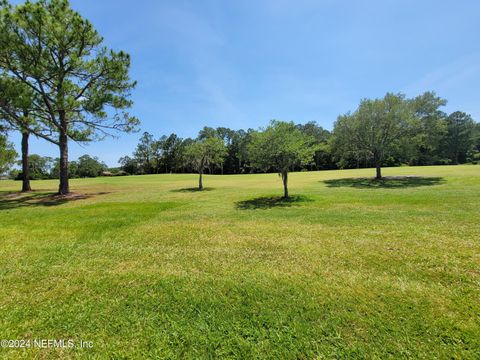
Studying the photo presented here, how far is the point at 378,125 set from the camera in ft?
72.2

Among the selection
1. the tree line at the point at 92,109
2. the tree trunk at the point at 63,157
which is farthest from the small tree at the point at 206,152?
the tree trunk at the point at 63,157

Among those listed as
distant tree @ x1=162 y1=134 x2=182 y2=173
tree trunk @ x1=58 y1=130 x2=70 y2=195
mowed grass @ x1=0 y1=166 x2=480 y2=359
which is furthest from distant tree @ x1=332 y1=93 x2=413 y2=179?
distant tree @ x1=162 y1=134 x2=182 y2=173

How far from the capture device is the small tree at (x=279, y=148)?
12.1m

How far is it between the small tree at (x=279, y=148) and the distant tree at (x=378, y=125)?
12.8 metres

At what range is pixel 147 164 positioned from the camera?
77.3m

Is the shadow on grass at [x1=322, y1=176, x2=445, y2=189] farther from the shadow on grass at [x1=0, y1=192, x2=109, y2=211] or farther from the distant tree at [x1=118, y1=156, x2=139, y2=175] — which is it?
the distant tree at [x1=118, y1=156, x2=139, y2=175]

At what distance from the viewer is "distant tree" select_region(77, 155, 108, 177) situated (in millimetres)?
76281

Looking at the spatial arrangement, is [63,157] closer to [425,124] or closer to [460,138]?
[425,124]

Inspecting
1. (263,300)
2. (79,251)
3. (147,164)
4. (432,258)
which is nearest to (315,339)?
(263,300)

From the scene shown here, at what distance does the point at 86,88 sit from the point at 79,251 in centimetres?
1590

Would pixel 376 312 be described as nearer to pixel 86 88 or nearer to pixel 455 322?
pixel 455 322

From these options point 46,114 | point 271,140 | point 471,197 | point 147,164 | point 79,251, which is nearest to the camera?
point 79,251

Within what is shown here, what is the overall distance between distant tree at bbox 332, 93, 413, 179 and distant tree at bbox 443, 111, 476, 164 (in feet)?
166

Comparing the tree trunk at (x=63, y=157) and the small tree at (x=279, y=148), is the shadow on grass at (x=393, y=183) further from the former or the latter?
the tree trunk at (x=63, y=157)
